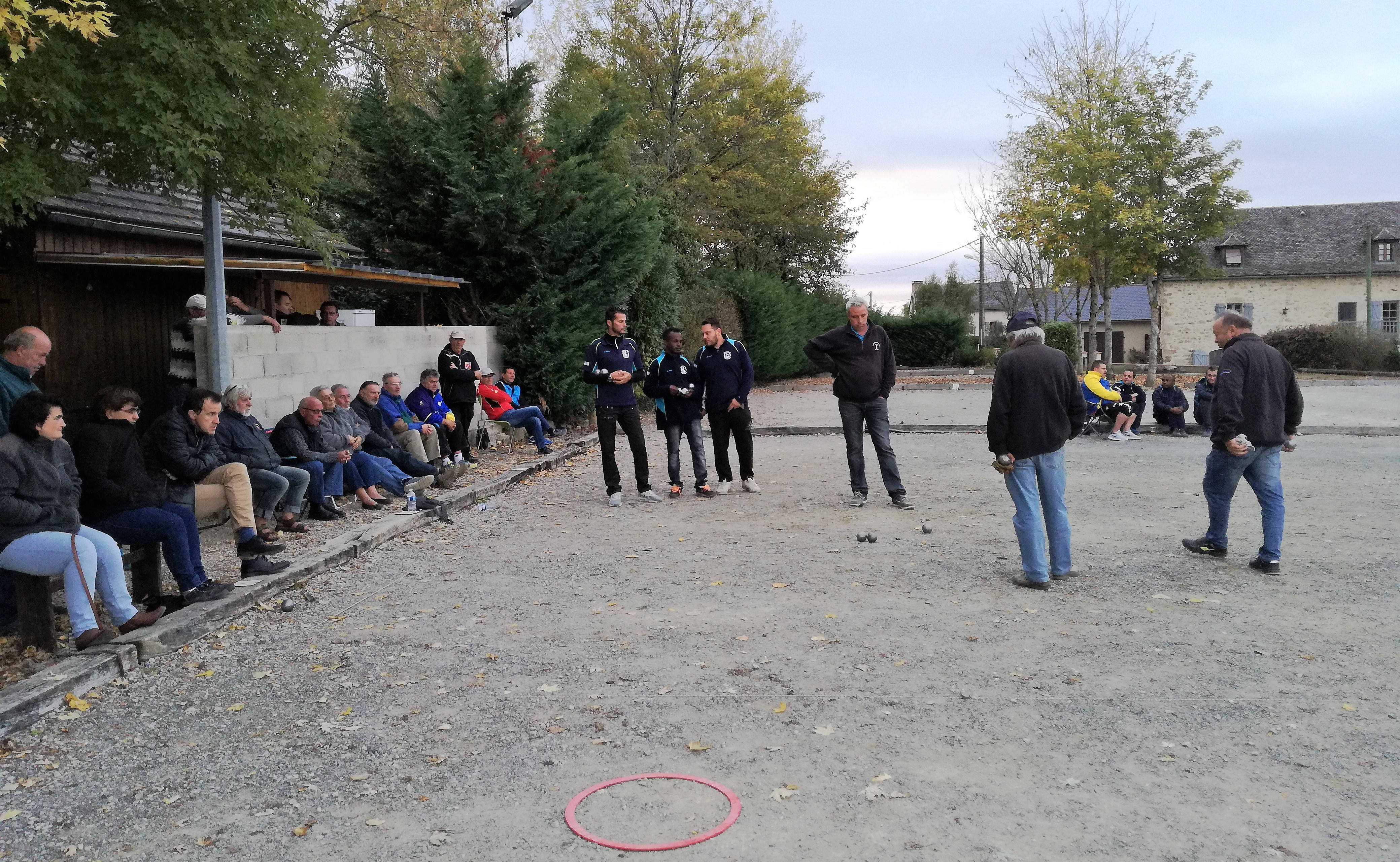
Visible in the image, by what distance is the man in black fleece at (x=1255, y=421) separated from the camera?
7.35m

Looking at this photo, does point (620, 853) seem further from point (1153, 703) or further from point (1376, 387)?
point (1376, 387)

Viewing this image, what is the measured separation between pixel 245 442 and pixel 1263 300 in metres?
56.2

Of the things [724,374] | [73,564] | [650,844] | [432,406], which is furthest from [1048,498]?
[432,406]

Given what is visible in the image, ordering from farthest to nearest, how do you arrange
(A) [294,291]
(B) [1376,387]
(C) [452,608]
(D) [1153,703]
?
1. (B) [1376,387]
2. (A) [294,291]
3. (C) [452,608]
4. (D) [1153,703]

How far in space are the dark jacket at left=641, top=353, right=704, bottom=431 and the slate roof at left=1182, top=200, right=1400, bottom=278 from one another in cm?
4894

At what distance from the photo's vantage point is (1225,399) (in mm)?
7406

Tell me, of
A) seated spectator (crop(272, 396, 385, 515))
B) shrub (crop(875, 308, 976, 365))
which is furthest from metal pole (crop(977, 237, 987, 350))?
seated spectator (crop(272, 396, 385, 515))

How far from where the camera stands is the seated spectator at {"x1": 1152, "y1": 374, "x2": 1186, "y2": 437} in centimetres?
1705

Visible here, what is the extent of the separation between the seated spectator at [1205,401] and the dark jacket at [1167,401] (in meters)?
0.20

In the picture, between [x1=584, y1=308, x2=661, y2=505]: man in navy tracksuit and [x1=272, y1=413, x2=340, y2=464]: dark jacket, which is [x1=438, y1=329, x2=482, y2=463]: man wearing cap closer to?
[x1=584, y1=308, x2=661, y2=505]: man in navy tracksuit

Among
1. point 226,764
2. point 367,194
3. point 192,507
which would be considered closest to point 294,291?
point 367,194

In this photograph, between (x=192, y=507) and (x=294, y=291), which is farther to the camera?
(x=294, y=291)

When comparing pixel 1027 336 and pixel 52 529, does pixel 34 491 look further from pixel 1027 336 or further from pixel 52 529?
pixel 1027 336

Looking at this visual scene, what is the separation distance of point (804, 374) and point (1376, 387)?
19797mm
